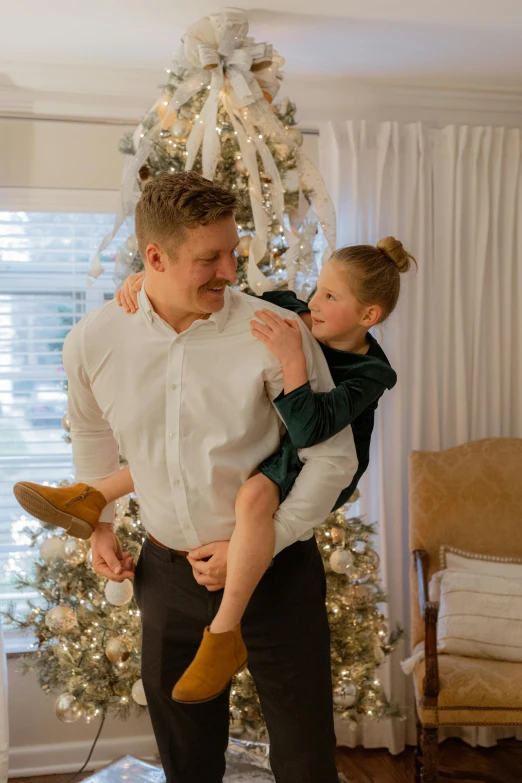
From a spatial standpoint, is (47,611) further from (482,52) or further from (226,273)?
(482,52)

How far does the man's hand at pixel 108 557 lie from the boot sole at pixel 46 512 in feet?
0.21

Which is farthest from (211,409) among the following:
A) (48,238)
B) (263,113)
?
(48,238)

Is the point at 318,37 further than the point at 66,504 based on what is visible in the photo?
Yes

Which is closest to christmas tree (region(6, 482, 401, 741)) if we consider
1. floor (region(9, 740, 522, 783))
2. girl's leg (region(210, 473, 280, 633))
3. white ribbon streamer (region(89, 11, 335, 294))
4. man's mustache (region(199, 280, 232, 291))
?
floor (region(9, 740, 522, 783))

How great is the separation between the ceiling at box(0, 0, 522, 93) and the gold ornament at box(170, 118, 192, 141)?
16.0 inches

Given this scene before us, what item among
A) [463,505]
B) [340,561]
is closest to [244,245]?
[340,561]

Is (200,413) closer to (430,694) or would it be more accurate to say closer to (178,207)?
(178,207)

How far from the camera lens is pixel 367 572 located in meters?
2.87

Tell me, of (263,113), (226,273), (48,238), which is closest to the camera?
(226,273)

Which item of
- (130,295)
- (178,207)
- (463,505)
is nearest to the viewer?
(178,207)

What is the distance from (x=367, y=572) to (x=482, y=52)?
2.10 m

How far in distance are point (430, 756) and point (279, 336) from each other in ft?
6.30

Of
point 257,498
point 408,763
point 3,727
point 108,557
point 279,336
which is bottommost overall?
point 408,763

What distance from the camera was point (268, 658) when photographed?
1803mm
